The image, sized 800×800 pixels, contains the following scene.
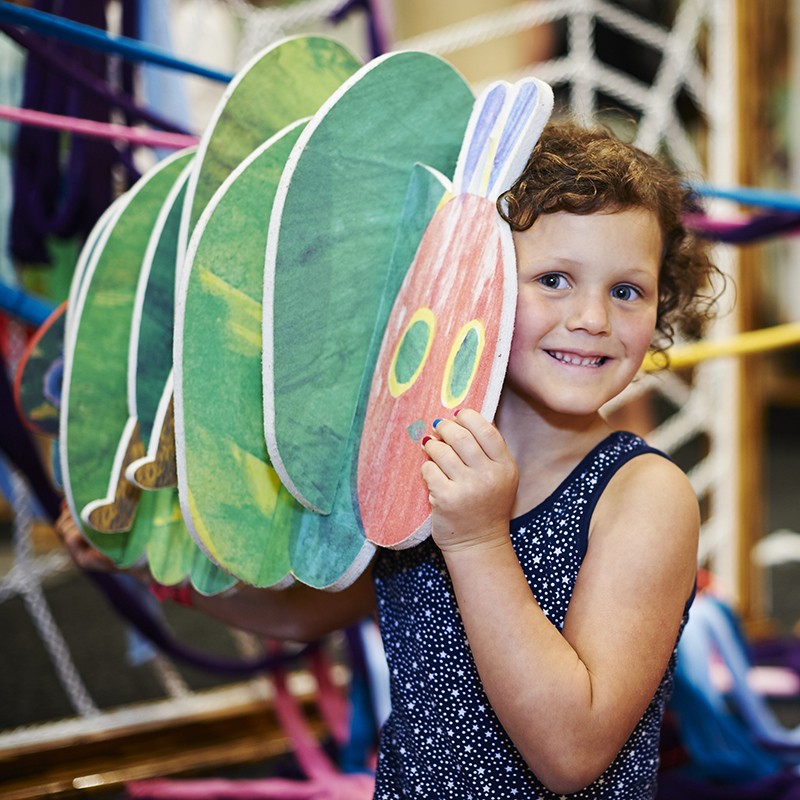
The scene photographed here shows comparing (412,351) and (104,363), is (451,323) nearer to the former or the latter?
(412,351)

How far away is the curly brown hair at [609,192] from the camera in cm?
55

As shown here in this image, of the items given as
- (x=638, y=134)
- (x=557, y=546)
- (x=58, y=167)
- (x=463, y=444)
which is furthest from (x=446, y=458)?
(x=638, y=134)

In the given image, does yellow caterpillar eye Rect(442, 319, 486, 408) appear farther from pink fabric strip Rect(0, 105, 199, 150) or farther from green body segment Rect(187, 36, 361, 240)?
pink fabric strip Rect(0, 105, 199, 150)

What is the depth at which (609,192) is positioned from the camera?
1.82ft

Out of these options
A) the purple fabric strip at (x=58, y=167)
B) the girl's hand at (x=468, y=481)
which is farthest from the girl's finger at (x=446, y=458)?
the purple fabric strip at (x=58, y=167)

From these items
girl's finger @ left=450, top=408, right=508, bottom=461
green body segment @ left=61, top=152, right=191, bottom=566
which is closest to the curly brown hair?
girl's finger @ left=450, top=408, right=508, bottom=461

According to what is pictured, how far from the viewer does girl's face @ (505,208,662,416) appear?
1.78 ft

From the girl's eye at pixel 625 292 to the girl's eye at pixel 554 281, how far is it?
1.2 inches

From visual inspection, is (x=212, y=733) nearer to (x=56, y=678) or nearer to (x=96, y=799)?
(x=96, y=799)

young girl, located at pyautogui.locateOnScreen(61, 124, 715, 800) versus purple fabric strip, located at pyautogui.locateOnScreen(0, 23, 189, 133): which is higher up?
purple fabric strip, located at pyautogui.locateOnScreen(0, 23, 189, 133)

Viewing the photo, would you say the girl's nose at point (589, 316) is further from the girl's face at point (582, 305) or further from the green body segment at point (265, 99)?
the green body segment at point (265, 99)

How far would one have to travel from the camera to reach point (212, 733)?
1.37 metres

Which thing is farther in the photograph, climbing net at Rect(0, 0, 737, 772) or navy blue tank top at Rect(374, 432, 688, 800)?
climbing net at Rect(0, 0, 737, 772)

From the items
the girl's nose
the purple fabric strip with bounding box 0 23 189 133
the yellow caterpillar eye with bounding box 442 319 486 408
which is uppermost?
the purple fabric strip with bounding box 0 23 189 133
